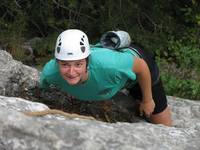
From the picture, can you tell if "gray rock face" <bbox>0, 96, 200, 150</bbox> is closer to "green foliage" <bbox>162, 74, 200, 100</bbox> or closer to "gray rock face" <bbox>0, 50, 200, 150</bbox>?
"gray rock face" <bbox>0, 50, 200, 150</bbox>

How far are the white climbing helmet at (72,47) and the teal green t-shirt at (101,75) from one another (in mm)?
118

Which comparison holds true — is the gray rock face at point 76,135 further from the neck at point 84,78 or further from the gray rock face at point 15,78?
the gray rock face at point 15,78

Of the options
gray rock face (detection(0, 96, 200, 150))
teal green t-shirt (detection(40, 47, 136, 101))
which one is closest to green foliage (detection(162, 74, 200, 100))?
teal green t-shirt (detection(40, 47, 136, 101))

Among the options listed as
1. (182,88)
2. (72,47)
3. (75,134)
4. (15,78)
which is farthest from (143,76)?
(182,88)

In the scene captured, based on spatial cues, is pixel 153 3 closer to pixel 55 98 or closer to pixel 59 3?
pixel 59 3

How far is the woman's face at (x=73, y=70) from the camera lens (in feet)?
11.4

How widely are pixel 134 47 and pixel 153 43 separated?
3236mm

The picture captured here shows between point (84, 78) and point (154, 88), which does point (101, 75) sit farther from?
point (154, 88)

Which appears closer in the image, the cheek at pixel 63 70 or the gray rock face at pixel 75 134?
the gray rock face at pixel 75 134

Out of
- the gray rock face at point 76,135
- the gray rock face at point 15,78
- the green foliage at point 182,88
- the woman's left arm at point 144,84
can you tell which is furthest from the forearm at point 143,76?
the green foliage at point 182,88

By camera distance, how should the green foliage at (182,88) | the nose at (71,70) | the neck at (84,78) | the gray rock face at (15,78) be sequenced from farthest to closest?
the green foliage at (182,88) < the gray rock face at (15,78) < the neck at (84,78) < the nose at (71,70)

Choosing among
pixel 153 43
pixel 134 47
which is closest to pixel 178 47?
pixel 153 43

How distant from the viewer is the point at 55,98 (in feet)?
13.7

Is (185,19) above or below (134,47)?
below
